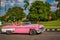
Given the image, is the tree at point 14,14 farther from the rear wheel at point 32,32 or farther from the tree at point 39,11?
the rear wheel at point 32,32

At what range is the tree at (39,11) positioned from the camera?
682 inches

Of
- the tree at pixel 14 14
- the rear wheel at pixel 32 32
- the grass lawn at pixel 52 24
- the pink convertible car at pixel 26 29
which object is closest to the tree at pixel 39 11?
the grass lawn at pixel 52 24

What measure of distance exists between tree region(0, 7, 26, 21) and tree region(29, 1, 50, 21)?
93 cm

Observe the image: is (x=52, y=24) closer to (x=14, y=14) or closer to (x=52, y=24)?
(x=52, y=24)

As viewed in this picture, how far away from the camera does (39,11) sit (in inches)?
693

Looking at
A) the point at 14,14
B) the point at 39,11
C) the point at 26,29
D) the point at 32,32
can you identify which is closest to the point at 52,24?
the point at 39,11

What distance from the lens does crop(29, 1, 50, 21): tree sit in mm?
17327

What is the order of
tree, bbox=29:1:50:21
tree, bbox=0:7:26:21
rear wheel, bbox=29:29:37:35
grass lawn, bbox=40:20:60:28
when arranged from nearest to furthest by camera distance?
rear wheel, bbox=29:29:37:35, grass lawn, bbox=40:20:60:28, tree, bbox=29:1:50:21, tree, bbox=0:7:26:21

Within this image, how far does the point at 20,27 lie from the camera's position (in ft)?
38.4

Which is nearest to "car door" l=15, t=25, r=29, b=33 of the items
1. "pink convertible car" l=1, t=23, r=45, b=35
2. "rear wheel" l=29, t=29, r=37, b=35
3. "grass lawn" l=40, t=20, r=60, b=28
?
"pink convertible car" l=1, t=23, r=45, b=35

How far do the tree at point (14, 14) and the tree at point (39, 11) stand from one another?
0.93 metres

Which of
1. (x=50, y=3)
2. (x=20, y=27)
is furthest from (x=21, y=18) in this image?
(x=20, y=27)

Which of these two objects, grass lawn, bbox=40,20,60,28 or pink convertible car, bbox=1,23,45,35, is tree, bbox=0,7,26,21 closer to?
grass lawn, bbox=40,20,60,28

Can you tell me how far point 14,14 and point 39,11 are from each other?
8.37ft
